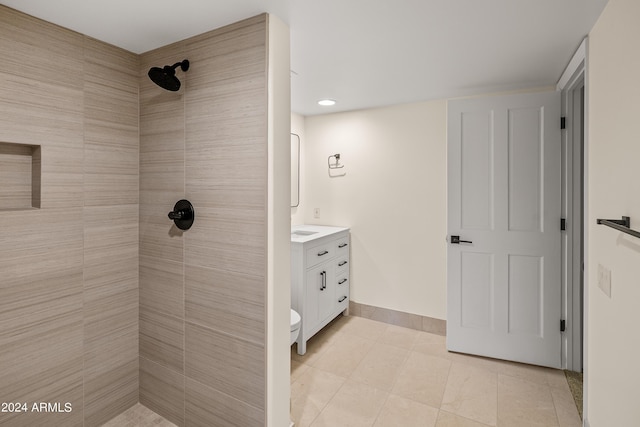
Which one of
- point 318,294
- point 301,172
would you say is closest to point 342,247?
Answer: point 318,294

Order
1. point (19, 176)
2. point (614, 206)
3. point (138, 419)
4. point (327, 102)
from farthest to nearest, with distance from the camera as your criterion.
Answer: point (327, 102), point (138, 419), point (19, 176), point (614, 206)

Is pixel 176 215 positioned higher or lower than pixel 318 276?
higher

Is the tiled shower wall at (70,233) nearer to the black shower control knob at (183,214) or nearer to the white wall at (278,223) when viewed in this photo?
the black shower control knob at (183,214)

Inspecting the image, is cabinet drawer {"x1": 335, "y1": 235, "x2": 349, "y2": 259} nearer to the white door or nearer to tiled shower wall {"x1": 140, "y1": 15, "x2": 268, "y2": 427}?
the white door

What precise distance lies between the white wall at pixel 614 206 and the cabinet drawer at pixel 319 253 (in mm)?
1827

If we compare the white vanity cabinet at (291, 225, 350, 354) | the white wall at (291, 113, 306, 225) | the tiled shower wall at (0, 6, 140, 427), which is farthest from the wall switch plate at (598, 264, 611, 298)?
the white wall at (291, 113, 306, 225)

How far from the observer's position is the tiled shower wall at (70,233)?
1589 mm

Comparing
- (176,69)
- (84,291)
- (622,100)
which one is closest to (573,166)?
(622,100)

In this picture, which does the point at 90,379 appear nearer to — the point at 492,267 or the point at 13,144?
the point at 13,144

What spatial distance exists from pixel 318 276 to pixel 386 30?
6.42ft

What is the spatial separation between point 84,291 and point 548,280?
3.08m

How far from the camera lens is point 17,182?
65.4 inches

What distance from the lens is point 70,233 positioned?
1.79 meters

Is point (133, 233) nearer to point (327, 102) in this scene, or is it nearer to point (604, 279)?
point (327, 102)
